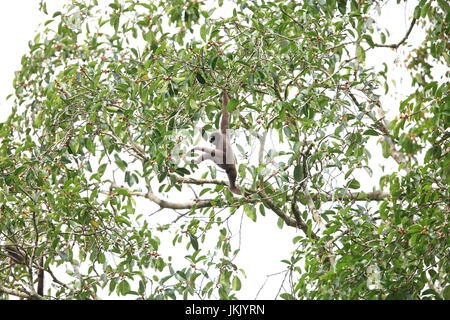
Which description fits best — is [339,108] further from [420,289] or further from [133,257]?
[133,257]

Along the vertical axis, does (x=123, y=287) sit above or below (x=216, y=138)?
below

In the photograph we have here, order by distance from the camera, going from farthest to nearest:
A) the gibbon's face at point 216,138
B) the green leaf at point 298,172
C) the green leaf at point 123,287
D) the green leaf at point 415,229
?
1. the gibbon's face at point 216,138
2. the green leaf at point 123,287
3. the green leaf at point 298,172
4. the green leaf at point 415,229

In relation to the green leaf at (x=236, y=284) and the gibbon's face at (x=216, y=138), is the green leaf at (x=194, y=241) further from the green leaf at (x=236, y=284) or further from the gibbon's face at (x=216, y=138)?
the gibbon's face at (x=216, y=138)

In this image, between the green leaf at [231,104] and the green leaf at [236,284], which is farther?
the green leaf at [236,284]

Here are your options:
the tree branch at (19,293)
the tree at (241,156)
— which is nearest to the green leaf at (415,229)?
the tree at (241,156)

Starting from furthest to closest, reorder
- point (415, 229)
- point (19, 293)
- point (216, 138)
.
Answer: point (19, 293)
point (216, 138)
point (415, 229)

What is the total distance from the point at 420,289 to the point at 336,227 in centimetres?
54

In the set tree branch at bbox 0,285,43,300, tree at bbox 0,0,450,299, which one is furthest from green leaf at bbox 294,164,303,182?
tree branch at bbox 0,285,43,300

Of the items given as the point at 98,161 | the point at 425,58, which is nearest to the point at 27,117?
the point at 98,161

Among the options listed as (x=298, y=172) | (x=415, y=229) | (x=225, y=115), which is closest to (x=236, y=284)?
(x=298, y=172)

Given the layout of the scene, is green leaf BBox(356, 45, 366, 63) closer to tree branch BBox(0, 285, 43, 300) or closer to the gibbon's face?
the gibbon's face

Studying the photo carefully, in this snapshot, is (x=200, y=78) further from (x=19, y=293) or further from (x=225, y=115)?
(x=19, y=293)

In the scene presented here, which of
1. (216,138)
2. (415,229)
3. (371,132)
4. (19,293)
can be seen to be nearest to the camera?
(415,229)
